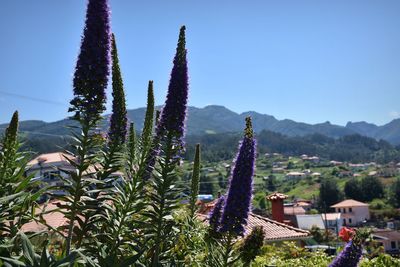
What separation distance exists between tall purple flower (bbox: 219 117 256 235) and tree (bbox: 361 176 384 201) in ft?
429

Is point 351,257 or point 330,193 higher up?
point 351,257

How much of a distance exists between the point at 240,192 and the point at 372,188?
132m

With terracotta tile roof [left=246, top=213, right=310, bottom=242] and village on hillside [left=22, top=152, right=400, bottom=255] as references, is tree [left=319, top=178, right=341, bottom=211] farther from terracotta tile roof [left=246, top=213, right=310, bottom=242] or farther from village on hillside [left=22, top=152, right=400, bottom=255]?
terracotta tile roof [left=246, top=213, right=310, bottom=242]

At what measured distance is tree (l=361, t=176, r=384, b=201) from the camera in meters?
125

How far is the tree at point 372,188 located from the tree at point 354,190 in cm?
150

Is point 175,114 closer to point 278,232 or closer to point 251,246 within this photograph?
point 251,246

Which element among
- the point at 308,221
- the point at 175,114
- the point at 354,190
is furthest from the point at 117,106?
the point at 354,190

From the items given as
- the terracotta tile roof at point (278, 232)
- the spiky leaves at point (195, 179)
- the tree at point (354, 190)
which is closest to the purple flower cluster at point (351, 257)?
the spiky leaves at point (195, 179)

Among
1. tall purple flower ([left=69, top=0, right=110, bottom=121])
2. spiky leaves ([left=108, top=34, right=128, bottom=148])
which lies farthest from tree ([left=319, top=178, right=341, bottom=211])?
tall purple flower ([left=69, top=0, right=110, bottom=121])

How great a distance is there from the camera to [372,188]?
4941 inches

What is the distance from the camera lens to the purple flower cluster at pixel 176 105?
14.9 feet

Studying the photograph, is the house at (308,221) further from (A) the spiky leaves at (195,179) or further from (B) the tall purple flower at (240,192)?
(B) the tall purple flower at (240,192)

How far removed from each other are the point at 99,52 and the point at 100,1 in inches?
20.1

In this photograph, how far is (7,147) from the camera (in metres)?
3.89
